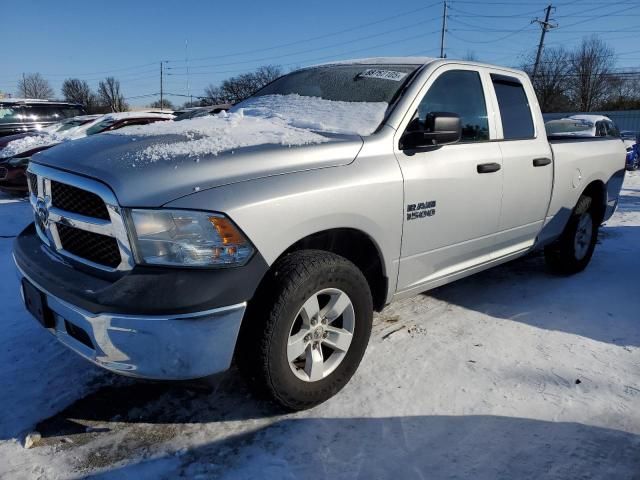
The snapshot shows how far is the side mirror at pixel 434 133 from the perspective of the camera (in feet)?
8.69

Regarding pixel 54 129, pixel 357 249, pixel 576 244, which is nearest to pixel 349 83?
pixel 357 249

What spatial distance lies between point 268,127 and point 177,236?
109cm

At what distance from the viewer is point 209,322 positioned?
1.93 metres

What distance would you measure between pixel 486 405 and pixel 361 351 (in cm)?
70

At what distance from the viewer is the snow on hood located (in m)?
2.24

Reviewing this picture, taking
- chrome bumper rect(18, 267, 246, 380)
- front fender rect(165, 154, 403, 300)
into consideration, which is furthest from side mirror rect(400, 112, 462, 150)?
chrome bumper rect(18, 267, 246, 380)

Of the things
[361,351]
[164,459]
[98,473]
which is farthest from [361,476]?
[98,473]

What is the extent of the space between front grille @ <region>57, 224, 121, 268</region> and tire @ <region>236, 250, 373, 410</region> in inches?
24.8

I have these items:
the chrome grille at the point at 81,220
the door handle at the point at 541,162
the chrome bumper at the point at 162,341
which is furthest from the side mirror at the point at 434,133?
the chrome grille at the point at 81,220

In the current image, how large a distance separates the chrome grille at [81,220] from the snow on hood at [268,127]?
271 millimetres

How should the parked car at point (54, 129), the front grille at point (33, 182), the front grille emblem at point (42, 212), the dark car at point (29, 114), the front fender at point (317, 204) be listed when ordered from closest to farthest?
the front fender at point (317, 204) < the front grille emblem at point (42, 212) < the front grille at point (33, 182) < the parked car at point (54, 129) < the dark car at point (29, 114)

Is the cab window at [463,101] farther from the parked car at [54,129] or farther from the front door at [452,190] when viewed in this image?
the parked car at [54,129]

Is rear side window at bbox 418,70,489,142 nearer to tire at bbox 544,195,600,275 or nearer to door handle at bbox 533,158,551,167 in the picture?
door handle at bbox 533,158,551,167

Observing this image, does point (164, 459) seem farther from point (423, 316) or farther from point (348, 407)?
point (423, 316)
